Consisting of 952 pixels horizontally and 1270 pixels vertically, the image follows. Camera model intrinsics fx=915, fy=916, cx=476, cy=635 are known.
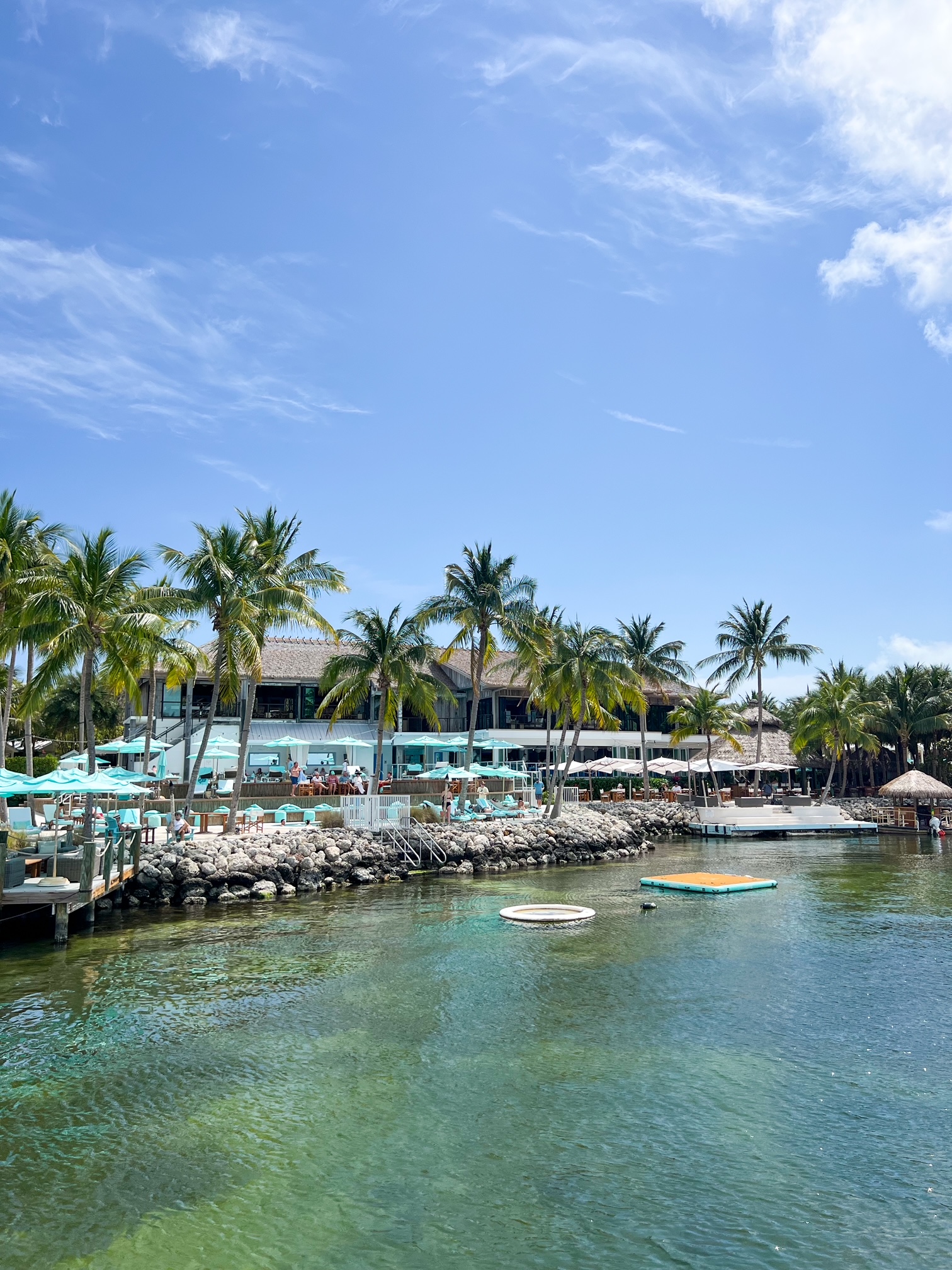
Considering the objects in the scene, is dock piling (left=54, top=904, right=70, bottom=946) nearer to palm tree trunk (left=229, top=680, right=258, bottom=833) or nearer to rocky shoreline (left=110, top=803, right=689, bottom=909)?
rocky shoreline (left=110, top=803, right=689, bottom=909)

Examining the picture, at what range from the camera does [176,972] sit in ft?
56.3

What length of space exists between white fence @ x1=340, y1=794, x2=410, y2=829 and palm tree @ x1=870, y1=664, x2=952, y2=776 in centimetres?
3761

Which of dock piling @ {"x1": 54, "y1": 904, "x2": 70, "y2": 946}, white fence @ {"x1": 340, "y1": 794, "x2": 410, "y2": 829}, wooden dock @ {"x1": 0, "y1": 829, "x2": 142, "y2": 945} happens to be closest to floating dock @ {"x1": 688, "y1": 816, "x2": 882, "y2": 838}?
white fence @ {"x1": 340, "y1": 794, "x2": 410, "y2": 829}

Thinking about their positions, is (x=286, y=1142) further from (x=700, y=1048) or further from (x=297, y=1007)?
(x=700, y=1048)

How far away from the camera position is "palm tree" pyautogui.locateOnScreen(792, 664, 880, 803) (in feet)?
176

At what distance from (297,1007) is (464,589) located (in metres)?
23.3

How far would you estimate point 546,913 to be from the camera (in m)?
22.7

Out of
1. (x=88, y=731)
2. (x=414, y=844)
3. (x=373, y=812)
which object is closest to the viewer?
(x=88, y=731)

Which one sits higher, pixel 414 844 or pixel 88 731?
pixel 88 731

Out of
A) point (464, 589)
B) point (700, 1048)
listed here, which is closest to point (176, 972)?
point (700, 1048)

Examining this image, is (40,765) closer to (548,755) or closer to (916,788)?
(548,755)

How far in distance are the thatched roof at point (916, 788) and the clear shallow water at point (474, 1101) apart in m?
28.8

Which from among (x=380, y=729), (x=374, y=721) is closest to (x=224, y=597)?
(x=380, y=729)

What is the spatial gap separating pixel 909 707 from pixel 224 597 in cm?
4576
